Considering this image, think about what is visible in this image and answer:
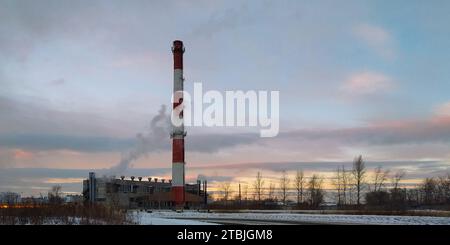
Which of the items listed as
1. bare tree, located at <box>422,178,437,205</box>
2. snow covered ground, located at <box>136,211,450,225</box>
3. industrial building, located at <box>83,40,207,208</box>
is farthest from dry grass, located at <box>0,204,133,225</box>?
bare tree, located at <box>422,178,437,205</box>

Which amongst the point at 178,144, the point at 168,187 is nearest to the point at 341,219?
the point at 178,144

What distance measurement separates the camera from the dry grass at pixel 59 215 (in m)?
21.6

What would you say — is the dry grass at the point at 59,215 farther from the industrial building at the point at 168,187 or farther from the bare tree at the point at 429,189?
the bare tree at the point at 429,189

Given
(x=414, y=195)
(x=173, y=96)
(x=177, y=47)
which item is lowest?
(x=414, y=195)

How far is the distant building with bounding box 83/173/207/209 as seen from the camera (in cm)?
8906

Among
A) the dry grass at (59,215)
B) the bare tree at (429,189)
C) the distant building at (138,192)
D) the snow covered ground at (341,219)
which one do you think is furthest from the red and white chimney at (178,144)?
the bare tree at (429,189)

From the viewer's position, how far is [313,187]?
10169cm

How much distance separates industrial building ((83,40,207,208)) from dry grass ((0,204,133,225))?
52.5 ft

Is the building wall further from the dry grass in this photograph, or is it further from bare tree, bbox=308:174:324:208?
the dry grass

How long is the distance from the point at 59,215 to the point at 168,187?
300ft

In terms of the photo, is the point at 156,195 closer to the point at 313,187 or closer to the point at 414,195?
the point at 313,187

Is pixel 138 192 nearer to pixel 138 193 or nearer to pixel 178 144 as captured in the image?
pixel 138 193
